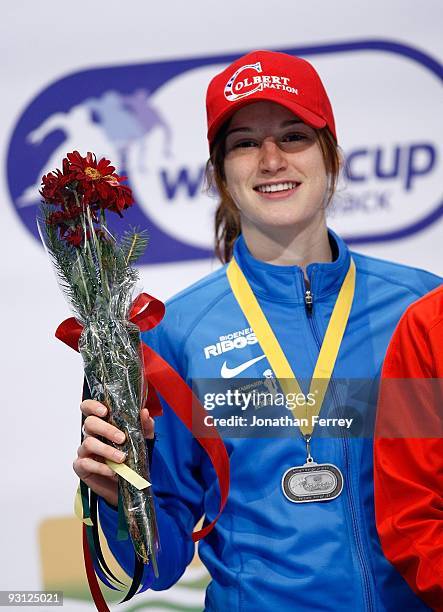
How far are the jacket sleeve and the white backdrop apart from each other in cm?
71

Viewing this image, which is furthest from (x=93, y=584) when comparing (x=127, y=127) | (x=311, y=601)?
(x=127, y=127)

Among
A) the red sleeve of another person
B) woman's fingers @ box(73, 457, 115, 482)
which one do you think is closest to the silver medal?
the red sleeve of another person

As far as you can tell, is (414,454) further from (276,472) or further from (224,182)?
(224,182)

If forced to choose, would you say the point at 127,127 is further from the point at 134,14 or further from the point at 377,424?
the point at 377,424

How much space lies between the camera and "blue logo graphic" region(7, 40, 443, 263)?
7.70 ft

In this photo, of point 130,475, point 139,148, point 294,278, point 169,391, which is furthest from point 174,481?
point 139,148

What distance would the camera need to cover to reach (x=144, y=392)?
1.46m

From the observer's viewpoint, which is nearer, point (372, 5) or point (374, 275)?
point (374, 275)

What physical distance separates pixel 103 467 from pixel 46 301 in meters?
1.03

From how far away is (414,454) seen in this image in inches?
56.0

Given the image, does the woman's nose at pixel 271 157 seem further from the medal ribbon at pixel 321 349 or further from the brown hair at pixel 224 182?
the medal ribbon at pixel 321 349

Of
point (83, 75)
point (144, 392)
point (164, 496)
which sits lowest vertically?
point (164, 496)

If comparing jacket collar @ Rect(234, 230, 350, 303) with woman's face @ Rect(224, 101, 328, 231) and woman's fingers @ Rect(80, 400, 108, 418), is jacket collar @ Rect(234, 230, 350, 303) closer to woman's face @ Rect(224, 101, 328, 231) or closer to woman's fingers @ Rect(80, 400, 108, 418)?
woman's face @ Rect(224, 101, 328, 231)

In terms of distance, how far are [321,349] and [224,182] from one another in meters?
0.43
